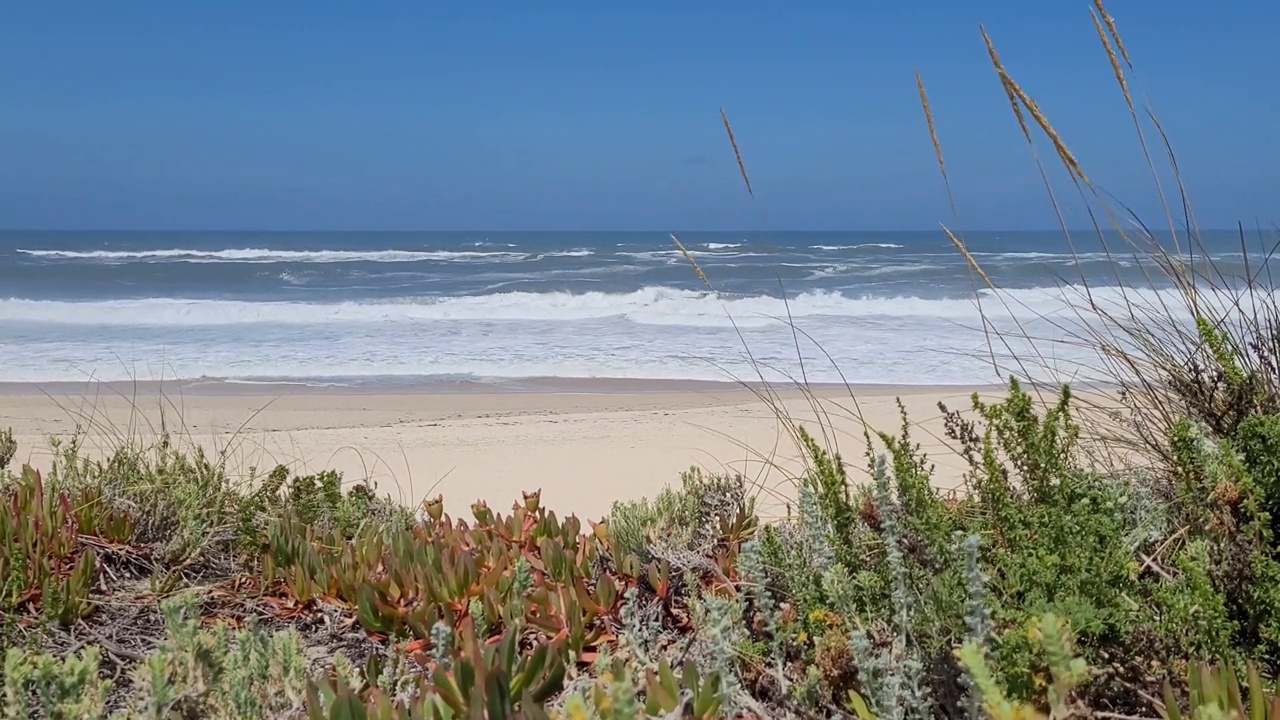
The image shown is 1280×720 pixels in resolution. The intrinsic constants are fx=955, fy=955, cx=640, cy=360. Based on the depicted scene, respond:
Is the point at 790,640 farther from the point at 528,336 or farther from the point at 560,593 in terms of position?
the point at 528,336

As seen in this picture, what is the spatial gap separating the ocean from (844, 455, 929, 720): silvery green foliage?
0.62 metres

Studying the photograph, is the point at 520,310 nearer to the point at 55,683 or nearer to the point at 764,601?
the point at 764,601

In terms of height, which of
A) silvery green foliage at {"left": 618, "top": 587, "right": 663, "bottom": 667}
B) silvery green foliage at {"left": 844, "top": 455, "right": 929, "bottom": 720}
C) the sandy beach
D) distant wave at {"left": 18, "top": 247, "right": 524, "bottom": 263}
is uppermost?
distant wave at {"left": 18, "top": 247, "right": 524, "bottom": 263}

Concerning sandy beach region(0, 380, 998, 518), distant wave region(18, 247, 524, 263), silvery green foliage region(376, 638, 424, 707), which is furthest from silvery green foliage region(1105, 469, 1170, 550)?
distant wave region(18, 247, 524, 263)

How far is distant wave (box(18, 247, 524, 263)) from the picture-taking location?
118 ft

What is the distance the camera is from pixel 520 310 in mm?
18969

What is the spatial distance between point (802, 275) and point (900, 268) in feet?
12.4

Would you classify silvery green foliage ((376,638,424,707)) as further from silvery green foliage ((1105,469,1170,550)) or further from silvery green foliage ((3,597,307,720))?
silvery green foliage ((1105,469,1170,550))

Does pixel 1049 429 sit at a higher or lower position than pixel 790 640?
higher

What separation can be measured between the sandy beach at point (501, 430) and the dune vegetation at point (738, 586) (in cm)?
87

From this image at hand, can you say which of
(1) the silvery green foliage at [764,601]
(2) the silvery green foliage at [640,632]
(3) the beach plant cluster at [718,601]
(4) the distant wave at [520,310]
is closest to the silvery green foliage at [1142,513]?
(3) the beach plant cluster at [718,601]

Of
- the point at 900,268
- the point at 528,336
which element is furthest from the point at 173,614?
the point at 900,268

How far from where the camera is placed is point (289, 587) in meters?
2.88

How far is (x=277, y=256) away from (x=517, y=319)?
2408 centimetres
